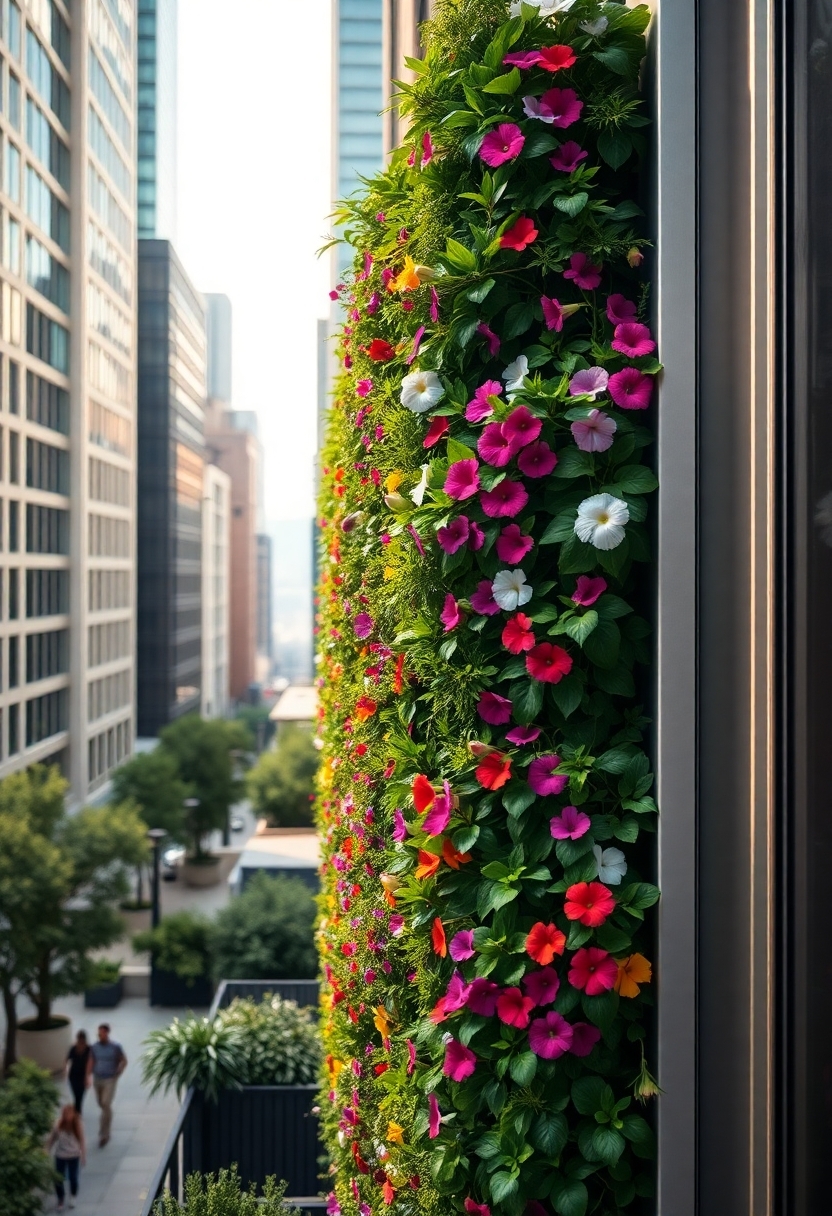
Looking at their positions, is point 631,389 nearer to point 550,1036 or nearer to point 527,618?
point 527,618

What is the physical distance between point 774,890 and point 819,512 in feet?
2.07

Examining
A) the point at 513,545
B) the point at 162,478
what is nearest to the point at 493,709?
the point at 513,545

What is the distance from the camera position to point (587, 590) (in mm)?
1969

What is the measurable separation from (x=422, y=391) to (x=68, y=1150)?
36.0 ft

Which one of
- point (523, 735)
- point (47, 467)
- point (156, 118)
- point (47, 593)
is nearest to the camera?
point (523, 735)

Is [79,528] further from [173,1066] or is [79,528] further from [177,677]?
[173,1066]

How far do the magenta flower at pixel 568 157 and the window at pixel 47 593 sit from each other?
1247 inches

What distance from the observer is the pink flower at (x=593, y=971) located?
191cm

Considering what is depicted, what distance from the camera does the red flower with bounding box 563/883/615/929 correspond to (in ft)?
6.23

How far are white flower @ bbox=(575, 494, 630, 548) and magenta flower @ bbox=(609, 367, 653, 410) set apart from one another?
0.18 m

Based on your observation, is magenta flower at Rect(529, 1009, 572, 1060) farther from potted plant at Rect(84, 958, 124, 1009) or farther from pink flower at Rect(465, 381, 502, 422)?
potted plant at Rect(84, 958, 124, 1009)

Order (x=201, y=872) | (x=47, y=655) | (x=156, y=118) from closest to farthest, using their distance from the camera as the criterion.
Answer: (x=201, y=872) < (x=47, y=655) < (x=156, y=118)

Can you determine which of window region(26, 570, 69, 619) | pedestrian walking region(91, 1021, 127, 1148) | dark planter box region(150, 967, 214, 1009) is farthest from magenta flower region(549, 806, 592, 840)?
window region(26, 570, 69, 619)

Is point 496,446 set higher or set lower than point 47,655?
higher
